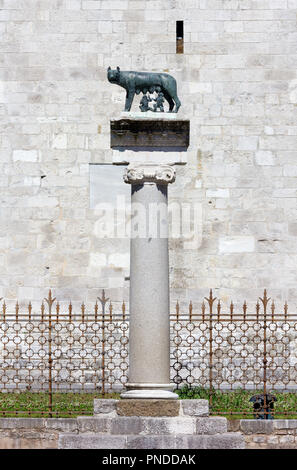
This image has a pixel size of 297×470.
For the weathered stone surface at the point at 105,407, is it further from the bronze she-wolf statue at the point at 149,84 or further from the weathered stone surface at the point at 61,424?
the bronze she-wolf statue at the point at 149,84

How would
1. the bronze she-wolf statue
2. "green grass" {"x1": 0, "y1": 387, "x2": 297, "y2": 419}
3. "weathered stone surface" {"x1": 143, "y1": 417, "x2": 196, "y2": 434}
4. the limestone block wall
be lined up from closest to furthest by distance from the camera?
"weathered stone surface" {"x1": 143, "y1": 417, "x2": 196, "y2": 434}
the bronze she-wolf statue
"green grass" {"x1": 0, "y1": 387, "x2": 297, "y2": 419}
the limestone block wall

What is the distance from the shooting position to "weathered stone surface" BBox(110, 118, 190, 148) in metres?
12.9

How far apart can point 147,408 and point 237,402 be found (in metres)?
3.15

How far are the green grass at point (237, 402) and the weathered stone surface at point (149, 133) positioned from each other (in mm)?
3684

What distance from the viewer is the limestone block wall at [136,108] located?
60.3 feet

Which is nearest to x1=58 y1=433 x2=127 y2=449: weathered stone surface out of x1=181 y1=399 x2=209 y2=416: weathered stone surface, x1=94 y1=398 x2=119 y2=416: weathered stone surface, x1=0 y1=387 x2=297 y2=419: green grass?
x1=94 y1=398 x2=119 y2=416: weathered stone surface

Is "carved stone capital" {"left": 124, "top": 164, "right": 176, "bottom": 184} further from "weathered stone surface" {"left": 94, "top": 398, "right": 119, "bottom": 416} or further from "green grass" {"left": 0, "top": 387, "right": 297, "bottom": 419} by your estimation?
"green grass" {"left": 0, "top": 387, "right": 297, "bottom": 419}

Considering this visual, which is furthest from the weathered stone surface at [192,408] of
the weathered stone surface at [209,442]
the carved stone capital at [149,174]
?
the carved stone capital at [149,174]

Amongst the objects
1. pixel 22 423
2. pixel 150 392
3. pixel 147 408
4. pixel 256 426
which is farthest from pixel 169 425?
pixel 22 423

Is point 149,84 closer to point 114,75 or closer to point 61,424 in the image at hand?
point 114,75

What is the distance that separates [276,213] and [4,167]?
459 centimetres

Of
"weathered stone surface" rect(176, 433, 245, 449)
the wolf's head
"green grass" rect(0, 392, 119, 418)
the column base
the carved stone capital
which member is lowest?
"weathered stone surface" rect(176, 433, 245, 449)
